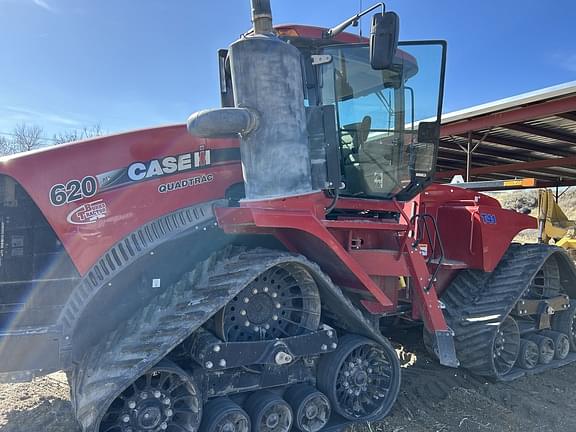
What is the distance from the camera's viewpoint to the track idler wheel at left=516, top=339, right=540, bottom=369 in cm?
531

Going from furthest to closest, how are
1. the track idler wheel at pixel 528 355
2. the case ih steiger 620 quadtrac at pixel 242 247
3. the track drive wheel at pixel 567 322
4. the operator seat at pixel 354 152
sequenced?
the track drive wheel at pixel 567 322
the track idler wheel at pixel 528 355
the operator seat at pixel 354 152
the case ih steiger 620 quadtrac at pixel 242 247

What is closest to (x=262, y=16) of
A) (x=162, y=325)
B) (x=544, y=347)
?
(x=162, y=325)

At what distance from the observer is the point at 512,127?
10.0 metres

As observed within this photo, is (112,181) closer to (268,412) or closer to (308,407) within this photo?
(268,412)

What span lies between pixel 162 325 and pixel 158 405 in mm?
464

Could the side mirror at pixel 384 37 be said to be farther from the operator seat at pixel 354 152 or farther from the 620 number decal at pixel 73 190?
the 620 number decal at pixel 73 190

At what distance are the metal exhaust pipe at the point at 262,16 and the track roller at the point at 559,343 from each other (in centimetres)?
464

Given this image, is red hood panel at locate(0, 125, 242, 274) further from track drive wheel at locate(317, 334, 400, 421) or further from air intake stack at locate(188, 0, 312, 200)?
track drive wheel at locate(317, 334, 400, 421)

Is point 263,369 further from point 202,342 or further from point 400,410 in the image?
point 400,410

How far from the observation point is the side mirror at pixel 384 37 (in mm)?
3119

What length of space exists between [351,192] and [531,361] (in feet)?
10.1

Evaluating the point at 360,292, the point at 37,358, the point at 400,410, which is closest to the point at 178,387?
the point at 37,358

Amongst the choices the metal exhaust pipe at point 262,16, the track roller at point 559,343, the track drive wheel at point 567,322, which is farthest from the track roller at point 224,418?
the track drive wheel at point 567,322

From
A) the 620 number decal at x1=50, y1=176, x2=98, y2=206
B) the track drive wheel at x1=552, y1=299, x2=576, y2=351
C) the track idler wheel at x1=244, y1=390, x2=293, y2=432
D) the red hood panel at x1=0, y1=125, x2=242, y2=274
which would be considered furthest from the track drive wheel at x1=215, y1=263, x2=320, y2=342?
the track drive wheel at x1=552, y1=299, x2=576, y2=351
